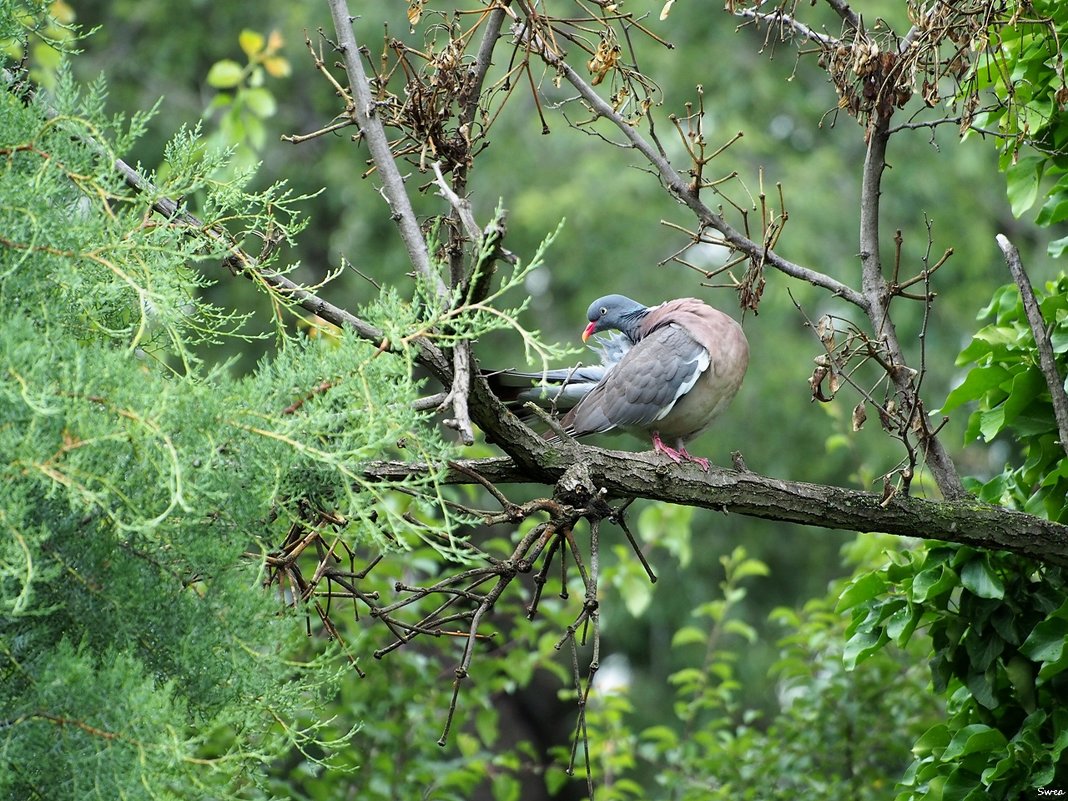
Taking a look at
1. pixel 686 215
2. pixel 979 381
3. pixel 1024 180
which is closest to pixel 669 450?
pixel 979 381

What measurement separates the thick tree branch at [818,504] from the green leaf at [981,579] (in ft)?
0.36

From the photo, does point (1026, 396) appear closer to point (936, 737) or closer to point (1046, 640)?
point (1046, 640)

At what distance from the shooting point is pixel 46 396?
4.28ft

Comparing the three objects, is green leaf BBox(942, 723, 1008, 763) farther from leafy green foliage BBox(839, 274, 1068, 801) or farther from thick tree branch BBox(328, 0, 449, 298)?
thick tree branch BBox(328, 0, 449, 298)

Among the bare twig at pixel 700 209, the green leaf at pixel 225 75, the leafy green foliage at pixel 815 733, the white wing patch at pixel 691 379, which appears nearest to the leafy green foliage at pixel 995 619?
the bare twig at pixel 700 209

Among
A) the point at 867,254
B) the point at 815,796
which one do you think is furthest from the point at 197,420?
the point at 815,796

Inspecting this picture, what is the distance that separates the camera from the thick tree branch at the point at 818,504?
2436 millimetres

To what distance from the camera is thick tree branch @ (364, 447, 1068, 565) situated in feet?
7.99

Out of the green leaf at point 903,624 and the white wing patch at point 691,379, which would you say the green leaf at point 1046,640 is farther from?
the white wing patch at point 691,379

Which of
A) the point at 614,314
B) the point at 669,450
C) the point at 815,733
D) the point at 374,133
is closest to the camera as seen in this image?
the point at 374,133

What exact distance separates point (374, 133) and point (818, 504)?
1240 millimetres

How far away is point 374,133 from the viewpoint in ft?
8.04

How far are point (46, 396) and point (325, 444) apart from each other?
381 millimetres

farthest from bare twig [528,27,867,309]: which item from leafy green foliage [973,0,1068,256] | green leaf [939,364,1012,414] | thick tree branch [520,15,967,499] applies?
leafy green foliage [973,0,1068,256]
